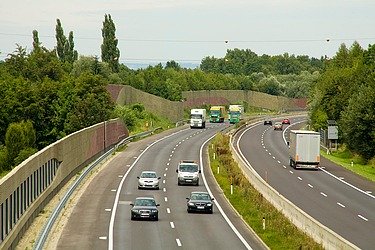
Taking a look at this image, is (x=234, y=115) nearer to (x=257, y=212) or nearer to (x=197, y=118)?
(x=197, y=118)

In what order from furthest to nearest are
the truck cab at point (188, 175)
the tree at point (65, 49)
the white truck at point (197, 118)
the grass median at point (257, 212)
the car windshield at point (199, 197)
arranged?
the tree at point (65, 49)
the white truck at point (197, 118)
the truck cab at point (188, 175)
the car windshield at point (199, 197)
the grass median at point (257, 212)

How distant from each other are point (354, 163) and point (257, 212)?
140 ft

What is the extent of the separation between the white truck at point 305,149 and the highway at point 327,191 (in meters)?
0.87

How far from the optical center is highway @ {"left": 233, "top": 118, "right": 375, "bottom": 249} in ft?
151

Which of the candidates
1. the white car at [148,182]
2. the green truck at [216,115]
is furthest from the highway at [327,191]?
the green truck at [216,115]

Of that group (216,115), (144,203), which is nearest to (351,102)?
(144,203)

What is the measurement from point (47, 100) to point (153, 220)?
73.0 metres

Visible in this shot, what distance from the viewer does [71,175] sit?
6638 cm

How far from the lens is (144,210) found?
155 feet

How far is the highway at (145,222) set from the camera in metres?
39.9

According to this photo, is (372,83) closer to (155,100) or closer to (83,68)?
(155,100)

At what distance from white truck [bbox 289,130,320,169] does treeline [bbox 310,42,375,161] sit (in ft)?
34.3

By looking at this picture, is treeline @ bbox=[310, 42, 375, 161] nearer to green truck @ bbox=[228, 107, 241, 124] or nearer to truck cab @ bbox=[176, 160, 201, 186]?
green truck @ bbox=[228, 107, 241, 124]

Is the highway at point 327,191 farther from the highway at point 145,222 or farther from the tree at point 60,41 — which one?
the tree at point 60,41
